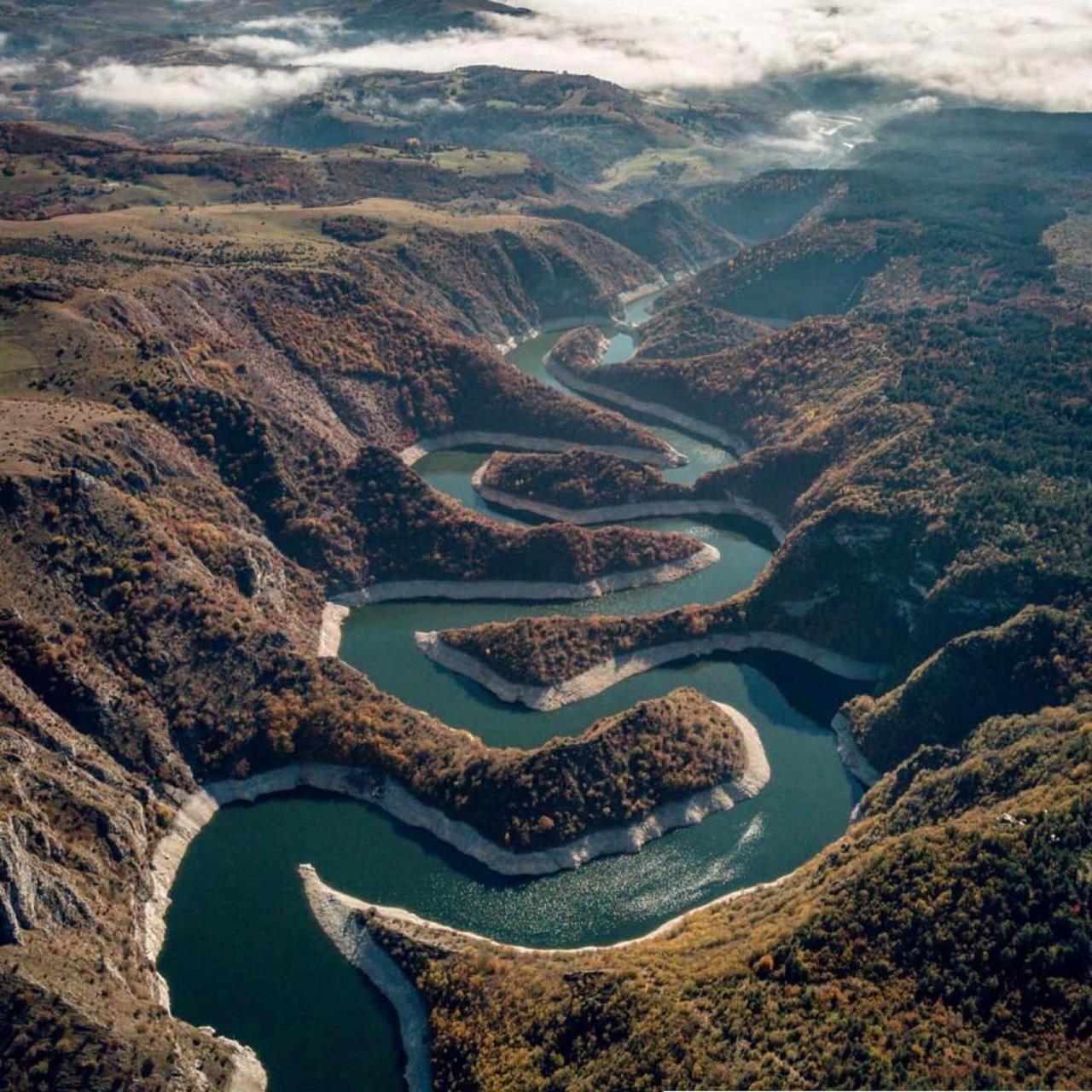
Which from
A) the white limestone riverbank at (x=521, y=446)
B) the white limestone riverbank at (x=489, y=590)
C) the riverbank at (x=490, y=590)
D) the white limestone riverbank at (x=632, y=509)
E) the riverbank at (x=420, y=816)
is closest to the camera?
the riverbank at (x=420, y=816)

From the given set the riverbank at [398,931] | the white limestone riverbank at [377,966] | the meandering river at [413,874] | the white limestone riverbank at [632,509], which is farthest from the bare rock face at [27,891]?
the white limestone riverbank at [632,509]

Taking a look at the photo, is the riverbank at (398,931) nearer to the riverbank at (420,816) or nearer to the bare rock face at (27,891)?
the riverbank at (420,816)

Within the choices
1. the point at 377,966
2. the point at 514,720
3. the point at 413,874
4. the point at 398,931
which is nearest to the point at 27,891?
the point at 377,966

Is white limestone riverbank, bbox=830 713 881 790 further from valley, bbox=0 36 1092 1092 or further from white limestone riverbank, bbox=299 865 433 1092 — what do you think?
white limestone riverbank, bbox=299 865 433 1092

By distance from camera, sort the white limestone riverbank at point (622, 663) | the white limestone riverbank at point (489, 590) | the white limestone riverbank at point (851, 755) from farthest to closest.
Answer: the white limestone riverbank at point (489, 590), the white limestone riverbank at point (622, 663), the white limestone riverbank at point (851, 755)

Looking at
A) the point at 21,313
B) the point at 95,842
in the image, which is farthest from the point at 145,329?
the point at 95,842

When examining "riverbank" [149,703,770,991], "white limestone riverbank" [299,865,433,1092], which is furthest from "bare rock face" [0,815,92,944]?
"white limestone riverbank" [299,865,433,1092]

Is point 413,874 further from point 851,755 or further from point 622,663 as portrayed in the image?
point 851,755
